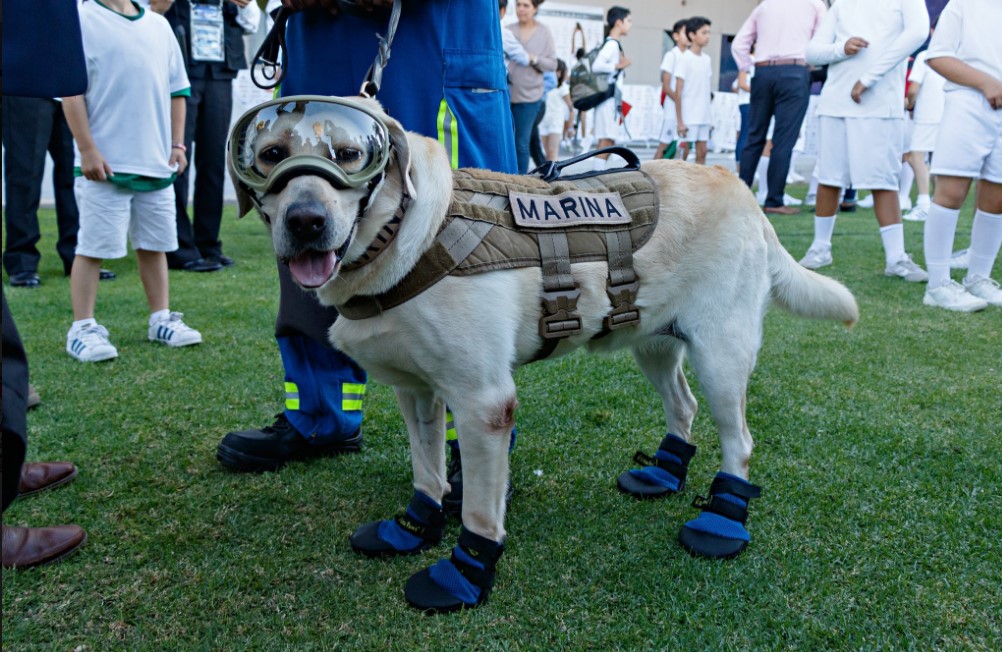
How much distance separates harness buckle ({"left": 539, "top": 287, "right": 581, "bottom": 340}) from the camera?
205 cm

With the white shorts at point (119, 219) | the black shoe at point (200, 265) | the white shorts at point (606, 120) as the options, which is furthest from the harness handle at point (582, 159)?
the white shorts at point (606, 120)

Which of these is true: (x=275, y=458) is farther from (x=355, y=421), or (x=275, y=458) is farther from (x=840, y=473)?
(x=840, y=473)

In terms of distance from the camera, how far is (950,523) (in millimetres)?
2398

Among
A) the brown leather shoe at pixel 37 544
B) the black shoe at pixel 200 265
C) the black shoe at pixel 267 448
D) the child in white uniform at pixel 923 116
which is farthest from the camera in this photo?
the child in white uniform at pixel 923 116

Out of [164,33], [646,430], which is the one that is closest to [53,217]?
[164,33]

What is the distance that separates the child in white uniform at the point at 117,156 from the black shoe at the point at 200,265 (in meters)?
2.31

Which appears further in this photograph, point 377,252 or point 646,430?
point 646,430

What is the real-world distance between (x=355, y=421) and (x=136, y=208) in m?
2.23

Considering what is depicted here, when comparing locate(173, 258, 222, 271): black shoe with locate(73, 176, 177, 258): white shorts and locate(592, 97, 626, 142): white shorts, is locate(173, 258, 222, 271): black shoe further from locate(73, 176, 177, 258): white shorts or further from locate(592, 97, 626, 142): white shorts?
locate(592, 97, 626, 142): white shorts

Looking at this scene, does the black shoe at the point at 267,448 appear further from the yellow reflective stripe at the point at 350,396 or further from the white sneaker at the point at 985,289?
the white sneaker at the point at 985,289

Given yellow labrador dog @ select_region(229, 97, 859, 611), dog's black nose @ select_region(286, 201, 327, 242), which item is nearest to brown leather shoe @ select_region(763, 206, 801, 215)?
yellow labrador dog @ select_region(229, 97, 859, 611)

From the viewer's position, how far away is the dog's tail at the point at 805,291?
7.99 feet

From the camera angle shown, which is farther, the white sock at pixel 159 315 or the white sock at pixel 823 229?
the white sock at pixel 823 229

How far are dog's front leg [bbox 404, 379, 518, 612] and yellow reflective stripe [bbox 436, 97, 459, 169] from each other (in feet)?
2.65
